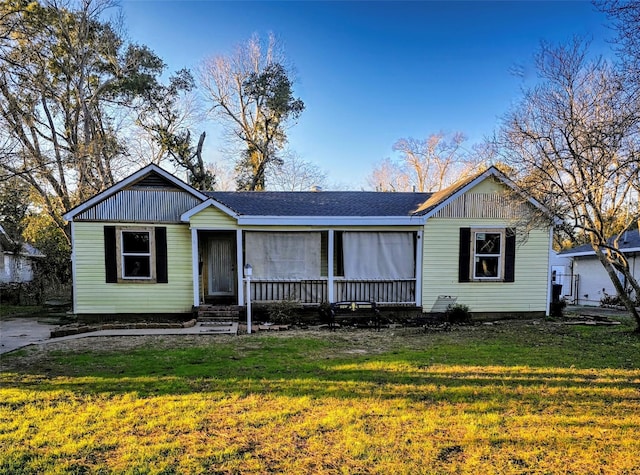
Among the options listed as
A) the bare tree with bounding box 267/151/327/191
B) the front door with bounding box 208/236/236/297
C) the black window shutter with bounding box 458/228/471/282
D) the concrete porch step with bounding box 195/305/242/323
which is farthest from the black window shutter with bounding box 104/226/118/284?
the bare tree with bounding box 267/151/327/191

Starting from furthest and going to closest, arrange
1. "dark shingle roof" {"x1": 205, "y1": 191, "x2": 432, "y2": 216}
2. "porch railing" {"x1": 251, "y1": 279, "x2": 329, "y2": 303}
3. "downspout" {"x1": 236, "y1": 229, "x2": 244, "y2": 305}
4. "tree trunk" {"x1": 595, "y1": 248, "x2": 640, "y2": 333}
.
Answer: "dark shingle roof" {"x1": 205, "y1": 191, "x2": 432, "y2": 216}, "porch railing" {"x1": 251, "y1": 279, "x2": 329, "y2": 303}, "downspout" {"x1": 236, "y1": 229, "x2": 244, "y2": 305}, "tree trunk" {"x1": 595, "y1": 248, "x2": 640, "y2": 333}

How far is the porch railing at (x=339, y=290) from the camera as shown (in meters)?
10.6

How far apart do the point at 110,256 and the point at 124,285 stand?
0.92 m

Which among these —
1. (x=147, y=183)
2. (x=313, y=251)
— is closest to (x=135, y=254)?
(x=147, y=183)

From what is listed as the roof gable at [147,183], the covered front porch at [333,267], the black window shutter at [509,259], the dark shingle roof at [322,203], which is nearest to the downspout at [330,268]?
the covered front porch at [333,267]

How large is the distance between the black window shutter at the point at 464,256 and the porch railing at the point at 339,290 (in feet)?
4.66

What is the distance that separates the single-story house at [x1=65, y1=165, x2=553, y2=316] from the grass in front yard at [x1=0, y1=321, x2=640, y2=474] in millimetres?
3389

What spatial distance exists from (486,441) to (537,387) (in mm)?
1980

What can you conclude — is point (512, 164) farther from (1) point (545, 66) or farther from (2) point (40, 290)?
(2) point (40, 290)

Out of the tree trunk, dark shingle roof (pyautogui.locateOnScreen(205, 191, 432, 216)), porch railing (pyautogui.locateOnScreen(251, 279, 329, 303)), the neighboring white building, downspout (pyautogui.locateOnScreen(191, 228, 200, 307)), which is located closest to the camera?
the tree trunk

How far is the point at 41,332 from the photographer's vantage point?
8.73 meters

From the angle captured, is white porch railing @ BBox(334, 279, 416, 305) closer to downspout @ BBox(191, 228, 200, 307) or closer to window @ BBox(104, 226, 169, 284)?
downspout @ BBox(191, 228, 200, 307)

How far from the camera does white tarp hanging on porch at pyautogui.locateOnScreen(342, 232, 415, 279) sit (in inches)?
424

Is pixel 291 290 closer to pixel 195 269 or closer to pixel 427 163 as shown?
pixel 195 269
